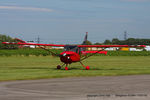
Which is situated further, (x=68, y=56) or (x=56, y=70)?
(x=56, y=70)

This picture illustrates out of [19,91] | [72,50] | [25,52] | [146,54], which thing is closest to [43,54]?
[25,52]

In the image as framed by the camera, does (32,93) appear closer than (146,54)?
Yes

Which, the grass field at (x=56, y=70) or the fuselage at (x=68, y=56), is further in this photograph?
the fuselage at (x=68, y=56)

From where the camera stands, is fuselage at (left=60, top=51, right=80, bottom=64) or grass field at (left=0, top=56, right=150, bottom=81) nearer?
grass field at (left=0, top=56, right=150, bottom=81)

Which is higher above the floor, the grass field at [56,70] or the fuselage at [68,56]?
the fuselage at [68,56]

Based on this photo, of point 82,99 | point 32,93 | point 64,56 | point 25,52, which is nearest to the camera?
point 82,99

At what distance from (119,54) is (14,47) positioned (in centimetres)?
2675

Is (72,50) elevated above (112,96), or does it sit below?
above

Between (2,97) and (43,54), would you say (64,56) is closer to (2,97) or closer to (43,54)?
(2,97)

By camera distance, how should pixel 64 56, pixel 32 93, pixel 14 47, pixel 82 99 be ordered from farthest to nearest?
pixel 14 47, pixel 64 56, pixel 32 93, pixel 82 99

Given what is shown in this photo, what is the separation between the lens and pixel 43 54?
6153 cm

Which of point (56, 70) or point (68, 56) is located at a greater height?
point (68, 56)

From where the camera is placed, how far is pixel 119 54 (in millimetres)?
68250

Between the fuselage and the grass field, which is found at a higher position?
the fuselage
